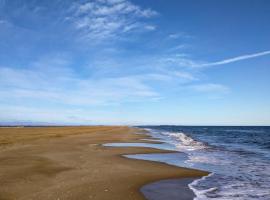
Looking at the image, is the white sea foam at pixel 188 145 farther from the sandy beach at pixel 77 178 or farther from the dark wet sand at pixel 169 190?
the dark wet sand at pixel 169 190

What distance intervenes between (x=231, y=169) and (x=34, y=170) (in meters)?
11.2

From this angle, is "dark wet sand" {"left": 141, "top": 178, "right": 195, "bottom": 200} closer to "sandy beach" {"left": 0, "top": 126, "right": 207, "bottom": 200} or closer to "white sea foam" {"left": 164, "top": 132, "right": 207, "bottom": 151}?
"sandy beach" {"left": 0, "top": 126, "right": 207, "bottom": 200}

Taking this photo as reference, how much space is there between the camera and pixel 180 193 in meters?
11.6

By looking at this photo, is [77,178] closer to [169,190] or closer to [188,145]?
[169,190]

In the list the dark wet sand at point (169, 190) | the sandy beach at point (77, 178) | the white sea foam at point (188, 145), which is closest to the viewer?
the sandy beach at point (77, 178)

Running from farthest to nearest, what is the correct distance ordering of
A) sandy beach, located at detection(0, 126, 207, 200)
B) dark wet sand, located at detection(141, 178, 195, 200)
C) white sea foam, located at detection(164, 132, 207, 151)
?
white sea foam, located at detection(164, 132, 207, 151) → dark wet sand, located at detection(141, 178, 195, 200) → sandy beach, located at detection(0, 126, 207, 200)

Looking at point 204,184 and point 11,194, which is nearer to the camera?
point 11,194

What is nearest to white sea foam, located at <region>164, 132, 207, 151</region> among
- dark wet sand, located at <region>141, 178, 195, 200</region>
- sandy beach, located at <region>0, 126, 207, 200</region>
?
sandy beach, located at <region>0, 126, 207, 200</region>

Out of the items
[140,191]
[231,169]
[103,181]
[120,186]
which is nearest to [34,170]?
[103,181]

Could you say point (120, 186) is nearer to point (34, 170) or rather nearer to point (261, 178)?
point (34, 170)

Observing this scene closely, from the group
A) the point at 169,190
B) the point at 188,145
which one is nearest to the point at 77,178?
the point at 169,190

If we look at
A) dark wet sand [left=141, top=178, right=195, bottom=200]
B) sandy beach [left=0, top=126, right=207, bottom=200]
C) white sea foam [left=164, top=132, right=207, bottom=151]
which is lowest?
dark wet sand [left=141, top=178, right=195, bottom=200]

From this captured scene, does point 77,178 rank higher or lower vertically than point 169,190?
higher

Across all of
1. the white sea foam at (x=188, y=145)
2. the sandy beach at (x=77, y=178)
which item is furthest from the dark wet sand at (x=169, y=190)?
the white sea foam at (x=188, y=145)
